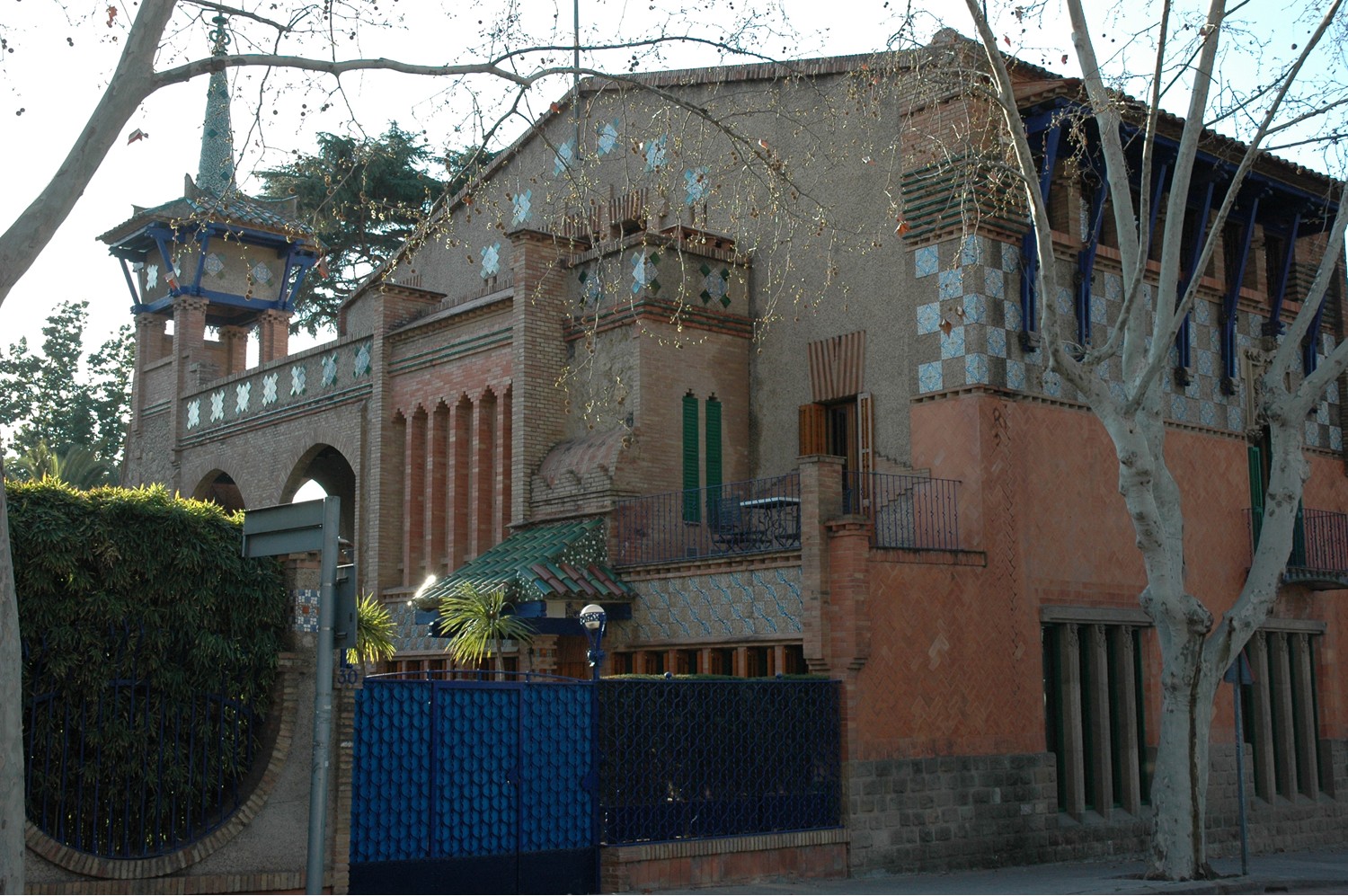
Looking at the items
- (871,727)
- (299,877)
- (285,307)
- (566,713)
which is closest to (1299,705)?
(871,727)

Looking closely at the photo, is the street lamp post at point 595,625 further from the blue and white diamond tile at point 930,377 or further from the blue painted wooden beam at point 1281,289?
the blue painted wooden beam at point 1281,289

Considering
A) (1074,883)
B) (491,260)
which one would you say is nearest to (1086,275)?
(1074,883)

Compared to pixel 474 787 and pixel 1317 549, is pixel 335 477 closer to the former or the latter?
pixel 474 787

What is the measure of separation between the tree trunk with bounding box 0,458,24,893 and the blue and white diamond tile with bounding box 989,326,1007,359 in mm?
11925

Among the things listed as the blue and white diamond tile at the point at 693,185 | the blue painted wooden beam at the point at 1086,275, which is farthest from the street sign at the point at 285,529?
the blue and white diamond tile at the point at 693,185

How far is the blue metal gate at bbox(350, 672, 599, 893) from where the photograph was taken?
496 inches

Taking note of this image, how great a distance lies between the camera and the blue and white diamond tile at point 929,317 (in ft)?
60.0

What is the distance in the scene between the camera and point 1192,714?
14820 mm

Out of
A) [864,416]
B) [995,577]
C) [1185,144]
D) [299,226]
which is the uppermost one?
[299,226]

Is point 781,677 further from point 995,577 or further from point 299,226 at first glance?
point 299,226

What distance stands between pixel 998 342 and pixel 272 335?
17.6 m

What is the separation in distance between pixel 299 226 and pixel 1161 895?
22.7m

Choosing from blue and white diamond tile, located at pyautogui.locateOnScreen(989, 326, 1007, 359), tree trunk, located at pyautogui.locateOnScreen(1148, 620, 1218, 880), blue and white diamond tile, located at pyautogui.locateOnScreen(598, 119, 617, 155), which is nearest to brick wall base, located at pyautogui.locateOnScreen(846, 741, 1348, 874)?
tree trunk, located at pyautogui.locateOnScreen(1148, 620, 1218, 880)

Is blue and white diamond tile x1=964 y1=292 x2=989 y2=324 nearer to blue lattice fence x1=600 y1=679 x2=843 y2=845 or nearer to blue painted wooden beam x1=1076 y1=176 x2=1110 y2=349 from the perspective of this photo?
blue painted wooden beam x1=1076 y1=176 x2=1110 y2=349
